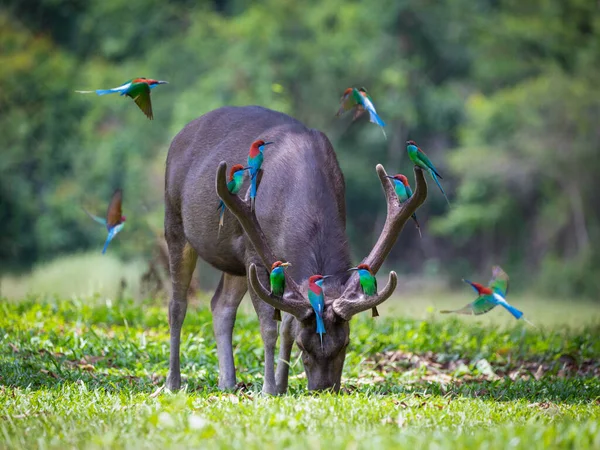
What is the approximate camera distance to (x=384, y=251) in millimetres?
7449

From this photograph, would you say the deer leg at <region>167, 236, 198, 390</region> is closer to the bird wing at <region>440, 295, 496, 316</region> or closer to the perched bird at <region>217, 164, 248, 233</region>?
the perched bird at <region>217, 164, 248, 233</region>

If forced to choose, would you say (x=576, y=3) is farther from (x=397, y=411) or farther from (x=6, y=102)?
(x=397, y=411)

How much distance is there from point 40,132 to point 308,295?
3039 centimetres

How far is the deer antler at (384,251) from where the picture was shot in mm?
6945

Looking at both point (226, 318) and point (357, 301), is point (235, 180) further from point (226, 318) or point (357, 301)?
→ point (226, 318)

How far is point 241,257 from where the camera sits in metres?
8.12

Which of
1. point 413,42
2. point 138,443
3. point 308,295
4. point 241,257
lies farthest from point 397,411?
point 413,42

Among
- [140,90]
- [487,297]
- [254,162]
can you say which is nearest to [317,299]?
[254,162]

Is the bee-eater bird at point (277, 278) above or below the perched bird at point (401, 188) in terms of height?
below

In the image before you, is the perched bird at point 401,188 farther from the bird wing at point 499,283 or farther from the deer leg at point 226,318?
the deer leg at point 226,318

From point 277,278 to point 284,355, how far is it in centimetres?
102

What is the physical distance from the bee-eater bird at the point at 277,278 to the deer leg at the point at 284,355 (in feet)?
2.44

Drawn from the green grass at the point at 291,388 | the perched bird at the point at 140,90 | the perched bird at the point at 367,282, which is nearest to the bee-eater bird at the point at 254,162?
the perched bird at the point at 367,282

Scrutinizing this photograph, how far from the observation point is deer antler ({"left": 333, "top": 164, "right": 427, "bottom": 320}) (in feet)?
22.8
